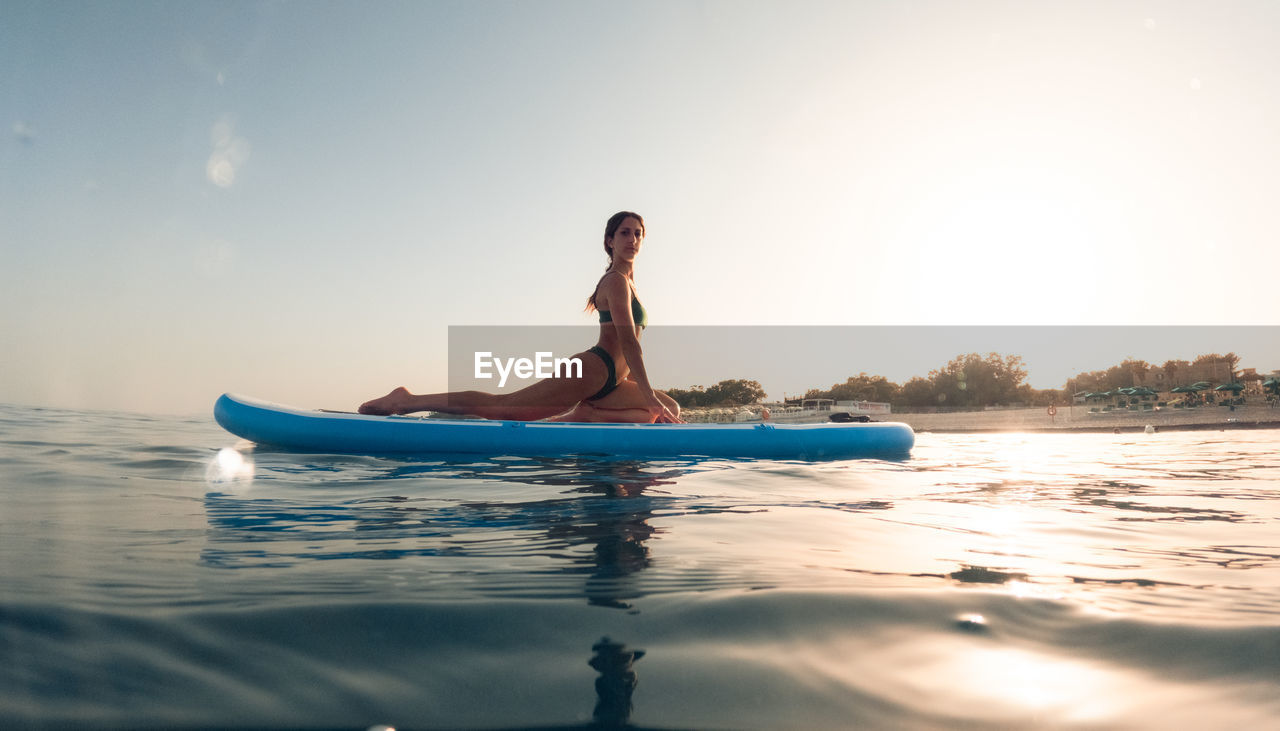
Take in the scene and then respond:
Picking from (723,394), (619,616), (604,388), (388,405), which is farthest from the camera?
(723,394)

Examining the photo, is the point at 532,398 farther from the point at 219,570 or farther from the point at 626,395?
the point at 219,570

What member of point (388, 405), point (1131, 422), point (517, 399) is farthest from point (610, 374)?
point (1131, 422)

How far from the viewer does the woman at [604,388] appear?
5.22m

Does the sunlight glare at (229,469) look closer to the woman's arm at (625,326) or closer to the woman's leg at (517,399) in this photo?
the woman's leg at (517,399)

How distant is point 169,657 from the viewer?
988mm

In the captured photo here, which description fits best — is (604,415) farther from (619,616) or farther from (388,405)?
(619,616)

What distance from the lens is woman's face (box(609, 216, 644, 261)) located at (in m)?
5.62

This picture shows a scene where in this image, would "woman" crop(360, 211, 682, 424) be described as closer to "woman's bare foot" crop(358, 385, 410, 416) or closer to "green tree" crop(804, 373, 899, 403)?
"woman's bare foot" crop(358, 385, 410, 416)

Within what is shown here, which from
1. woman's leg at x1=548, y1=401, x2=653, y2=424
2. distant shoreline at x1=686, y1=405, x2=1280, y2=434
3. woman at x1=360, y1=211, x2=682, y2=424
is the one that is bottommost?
distant shoreline at x1=686, y1=405, x2=1280, y2=434

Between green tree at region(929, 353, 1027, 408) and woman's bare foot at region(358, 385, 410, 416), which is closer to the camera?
woman's bare foot at region(358, 385, 410, 416)

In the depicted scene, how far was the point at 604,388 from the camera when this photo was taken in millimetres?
5500

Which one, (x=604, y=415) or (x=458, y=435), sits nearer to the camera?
(x=458, y=435)

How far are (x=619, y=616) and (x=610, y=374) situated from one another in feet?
14.0

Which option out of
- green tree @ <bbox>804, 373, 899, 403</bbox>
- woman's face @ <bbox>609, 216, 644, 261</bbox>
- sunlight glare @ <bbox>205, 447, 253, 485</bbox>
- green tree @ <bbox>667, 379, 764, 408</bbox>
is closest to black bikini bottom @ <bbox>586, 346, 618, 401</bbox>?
woman's face @ <bbox>609, 216, 644, 261</bbox>
